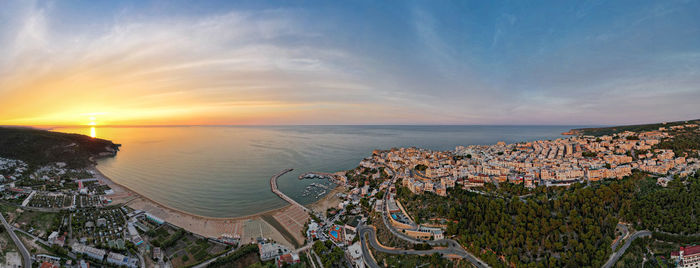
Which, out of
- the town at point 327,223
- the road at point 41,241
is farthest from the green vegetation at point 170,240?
the road at point 41,241

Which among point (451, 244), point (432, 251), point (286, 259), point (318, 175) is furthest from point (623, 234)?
point (318, 175)

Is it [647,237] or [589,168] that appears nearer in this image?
[647,237]

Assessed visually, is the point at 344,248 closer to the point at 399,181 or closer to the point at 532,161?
the point at 399,181

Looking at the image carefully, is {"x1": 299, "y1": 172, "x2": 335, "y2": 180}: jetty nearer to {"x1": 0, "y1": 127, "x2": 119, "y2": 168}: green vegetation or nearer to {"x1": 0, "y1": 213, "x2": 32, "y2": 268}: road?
{"x1": 0, "y1": 213, "x2": 32, "y2": 268}: road

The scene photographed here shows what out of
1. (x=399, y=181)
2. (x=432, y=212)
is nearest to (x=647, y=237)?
(x=432, y=212)

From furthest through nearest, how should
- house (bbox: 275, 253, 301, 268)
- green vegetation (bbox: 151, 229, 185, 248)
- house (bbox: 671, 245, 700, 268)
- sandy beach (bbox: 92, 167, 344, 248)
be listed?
sandy beach (bbox: 92, 167, 344, 248) < green vegetation (bbox: 151, 229, 185, 248) < house (bbox: 275, 253, 301, 268) < house (bbox: 671, 245, 700, 268)

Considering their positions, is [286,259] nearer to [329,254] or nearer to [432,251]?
[329,254]

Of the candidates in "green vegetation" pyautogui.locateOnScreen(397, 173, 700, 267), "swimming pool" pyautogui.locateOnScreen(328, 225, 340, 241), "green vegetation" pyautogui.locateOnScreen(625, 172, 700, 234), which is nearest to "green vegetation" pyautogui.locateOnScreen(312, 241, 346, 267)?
"swimming pool" pyautogui.locateOnScreen(328, 225, 340, 241)
